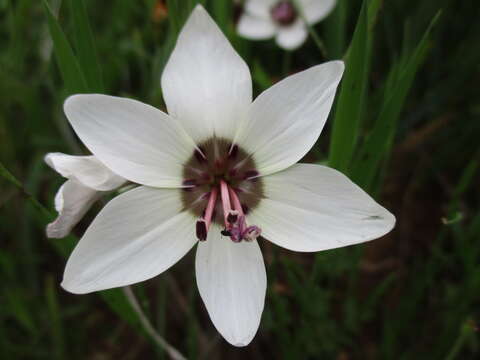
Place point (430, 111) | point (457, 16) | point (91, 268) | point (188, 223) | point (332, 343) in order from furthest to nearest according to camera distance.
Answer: point (457, 16) → point (430, 111) → point (332, 343) → point (188, 223) → point (91, 268)

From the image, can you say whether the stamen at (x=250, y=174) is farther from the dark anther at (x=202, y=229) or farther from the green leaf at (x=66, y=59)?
the green leaf at (x=66, y=59)

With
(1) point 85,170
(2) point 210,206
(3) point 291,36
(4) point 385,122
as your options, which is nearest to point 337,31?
(4) point 385,122

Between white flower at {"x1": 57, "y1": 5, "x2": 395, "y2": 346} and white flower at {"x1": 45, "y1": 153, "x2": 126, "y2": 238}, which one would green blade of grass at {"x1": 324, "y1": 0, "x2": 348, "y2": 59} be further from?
white flower at {"x1": 45, "y1": 153, "x2": 126, "y2": 238}

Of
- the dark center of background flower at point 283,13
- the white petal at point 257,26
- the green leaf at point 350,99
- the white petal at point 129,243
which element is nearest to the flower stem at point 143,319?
the white petal at point 129,243

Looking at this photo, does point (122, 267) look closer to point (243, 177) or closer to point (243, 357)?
point (243, 177)

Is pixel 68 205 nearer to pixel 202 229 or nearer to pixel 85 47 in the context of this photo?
pixel 202 229

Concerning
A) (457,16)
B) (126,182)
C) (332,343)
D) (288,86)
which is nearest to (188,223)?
(126,182)
